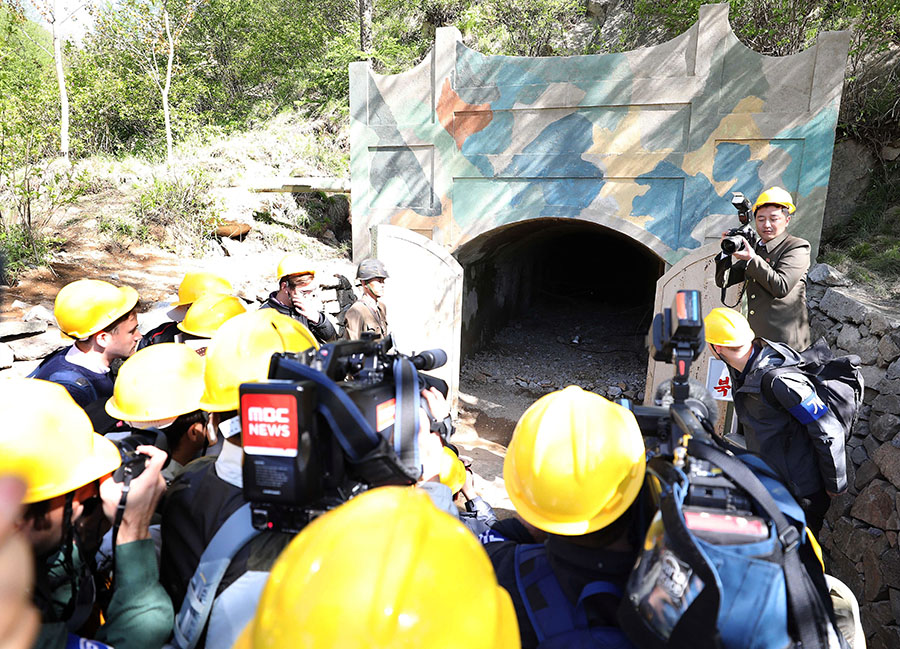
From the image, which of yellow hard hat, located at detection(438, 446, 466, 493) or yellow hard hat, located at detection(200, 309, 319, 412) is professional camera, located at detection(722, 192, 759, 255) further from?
yellow hard hat, located at detection(200, 309, 319, 412)

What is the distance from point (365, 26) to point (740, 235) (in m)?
13.2

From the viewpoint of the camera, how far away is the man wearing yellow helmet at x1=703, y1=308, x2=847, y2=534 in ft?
7.71

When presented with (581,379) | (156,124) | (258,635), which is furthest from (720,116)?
(156,124)

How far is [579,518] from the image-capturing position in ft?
4.23

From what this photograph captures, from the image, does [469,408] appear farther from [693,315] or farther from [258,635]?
[258,635]

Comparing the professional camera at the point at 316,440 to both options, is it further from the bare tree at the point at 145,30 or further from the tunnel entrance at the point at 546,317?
the bare tree at the point at 145,30

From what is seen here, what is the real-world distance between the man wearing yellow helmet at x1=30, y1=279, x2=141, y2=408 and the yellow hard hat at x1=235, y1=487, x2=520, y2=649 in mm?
2073

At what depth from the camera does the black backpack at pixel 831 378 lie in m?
2.41

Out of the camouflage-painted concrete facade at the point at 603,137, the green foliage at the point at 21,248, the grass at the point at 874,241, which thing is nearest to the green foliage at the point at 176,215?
the green foliage at the point at 21,248

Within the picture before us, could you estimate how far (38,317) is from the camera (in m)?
3.85

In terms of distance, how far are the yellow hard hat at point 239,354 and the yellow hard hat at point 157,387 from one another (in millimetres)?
320

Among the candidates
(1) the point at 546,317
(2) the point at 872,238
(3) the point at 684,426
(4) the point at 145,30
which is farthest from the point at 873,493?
(4) the point at 145,30

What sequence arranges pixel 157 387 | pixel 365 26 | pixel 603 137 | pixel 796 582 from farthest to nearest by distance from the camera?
pixel 365 26 < pixel 603 137 < pixel 157 387 < pixel 796 582

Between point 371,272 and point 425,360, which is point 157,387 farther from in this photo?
point 371,272
